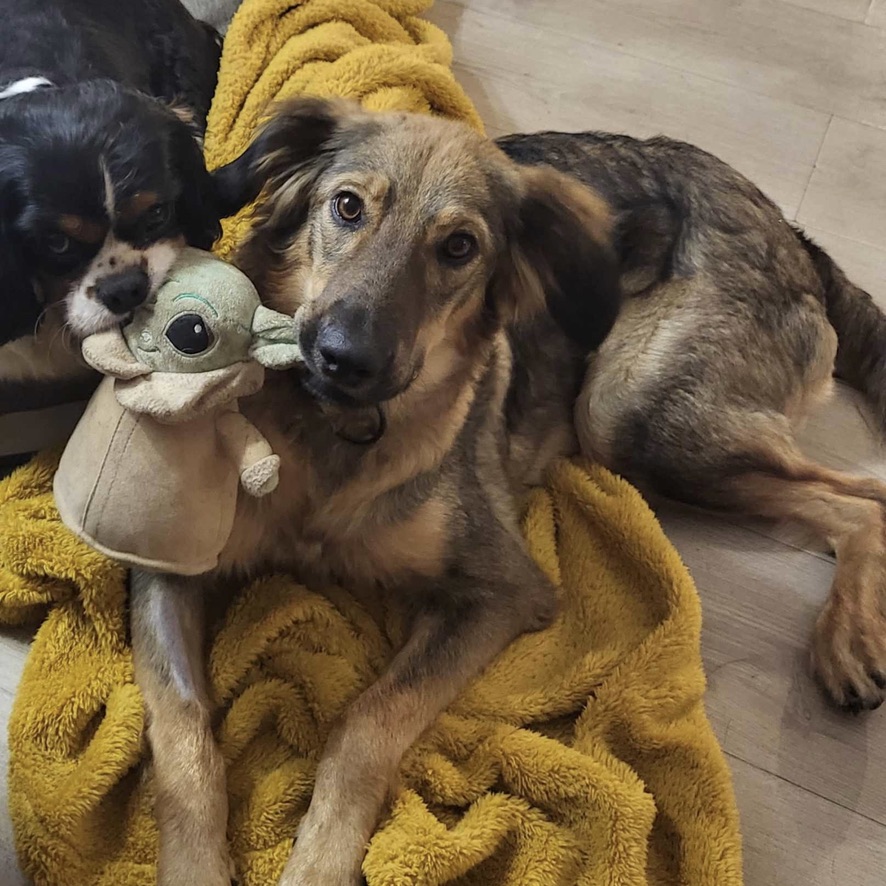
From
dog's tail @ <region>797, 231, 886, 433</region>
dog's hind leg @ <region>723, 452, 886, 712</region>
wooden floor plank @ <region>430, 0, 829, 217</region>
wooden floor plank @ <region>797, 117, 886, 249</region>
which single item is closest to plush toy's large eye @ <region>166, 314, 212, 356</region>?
dog's hind leg @ <region>723, 452, 886, 712</region>

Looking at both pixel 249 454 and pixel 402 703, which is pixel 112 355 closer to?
pixel 249 454

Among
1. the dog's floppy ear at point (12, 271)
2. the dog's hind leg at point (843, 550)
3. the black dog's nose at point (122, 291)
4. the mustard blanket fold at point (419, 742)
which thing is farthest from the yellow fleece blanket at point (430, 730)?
the black dog's nose at point (122, 291)

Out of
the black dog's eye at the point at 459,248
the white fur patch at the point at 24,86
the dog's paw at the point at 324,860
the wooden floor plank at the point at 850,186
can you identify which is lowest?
the dog's paw at the point at 324,860

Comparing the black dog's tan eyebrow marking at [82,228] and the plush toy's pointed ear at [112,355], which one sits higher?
the black dog's tan eyebrow marking at [82,228]

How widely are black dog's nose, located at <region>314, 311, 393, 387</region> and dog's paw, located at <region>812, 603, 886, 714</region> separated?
4.07 ft

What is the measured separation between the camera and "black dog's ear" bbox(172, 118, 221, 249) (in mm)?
1750

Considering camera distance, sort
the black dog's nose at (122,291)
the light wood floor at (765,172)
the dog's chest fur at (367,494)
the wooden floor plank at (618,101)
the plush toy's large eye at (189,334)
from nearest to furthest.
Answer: the plush toy's large eye at (189,334)
the black dog's nose at (122,291)
the dog's chest fur at (367,494)
the light wood floor at (765,172)
the wooden floor plank at (618,101)

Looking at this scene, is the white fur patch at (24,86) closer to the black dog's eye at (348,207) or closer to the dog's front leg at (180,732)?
the black dog's eye at (348,207)

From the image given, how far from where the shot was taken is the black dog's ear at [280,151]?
1753 mm

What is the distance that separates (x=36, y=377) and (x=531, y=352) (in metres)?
1.14

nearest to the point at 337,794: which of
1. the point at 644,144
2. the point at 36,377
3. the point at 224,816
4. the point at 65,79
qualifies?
the point at 224,816

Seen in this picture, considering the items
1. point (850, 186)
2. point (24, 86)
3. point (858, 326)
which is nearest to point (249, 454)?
point (24, 86)

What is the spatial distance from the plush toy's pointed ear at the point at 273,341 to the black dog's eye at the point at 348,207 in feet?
0.80

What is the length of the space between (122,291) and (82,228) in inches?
5.8
